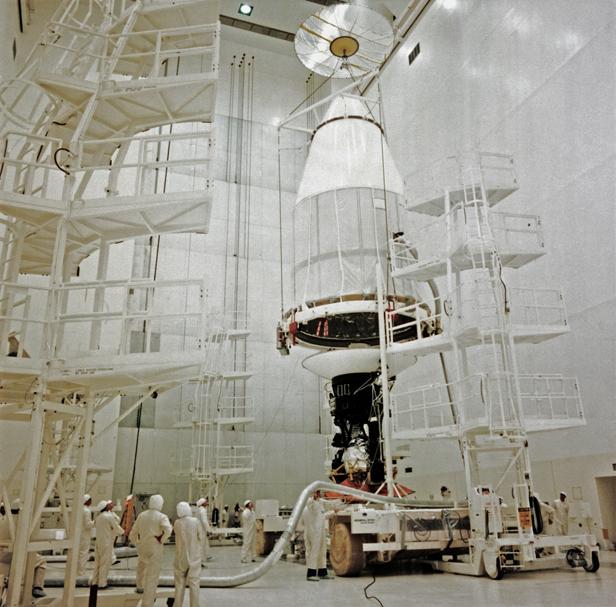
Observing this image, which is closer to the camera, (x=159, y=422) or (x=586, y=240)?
(x=586, y=240)

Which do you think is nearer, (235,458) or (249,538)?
(249,538)

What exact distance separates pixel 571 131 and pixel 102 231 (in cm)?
962

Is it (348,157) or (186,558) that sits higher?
(348,157)

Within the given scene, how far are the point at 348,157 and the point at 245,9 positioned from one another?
11.3 m

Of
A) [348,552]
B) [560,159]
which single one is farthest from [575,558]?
[560,159]

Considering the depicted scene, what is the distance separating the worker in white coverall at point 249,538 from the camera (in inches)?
460

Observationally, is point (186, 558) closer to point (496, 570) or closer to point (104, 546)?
point (104, 546)

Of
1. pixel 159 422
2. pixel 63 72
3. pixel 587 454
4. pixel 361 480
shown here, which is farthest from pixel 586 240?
pixel 159 422

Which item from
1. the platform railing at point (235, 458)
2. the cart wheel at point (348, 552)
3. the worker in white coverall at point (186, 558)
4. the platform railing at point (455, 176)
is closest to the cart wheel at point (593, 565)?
the cart wheel at point (348, 552)

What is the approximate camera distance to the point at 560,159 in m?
11.9

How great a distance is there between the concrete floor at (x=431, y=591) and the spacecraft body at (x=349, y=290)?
10.9 feet

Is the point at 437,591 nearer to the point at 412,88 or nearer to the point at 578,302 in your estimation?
the point at 578,302

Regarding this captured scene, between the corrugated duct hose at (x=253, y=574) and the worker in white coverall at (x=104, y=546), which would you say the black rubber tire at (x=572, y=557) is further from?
the worker in white coverall at (x=104, y=546)

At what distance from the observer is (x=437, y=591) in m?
6.82
